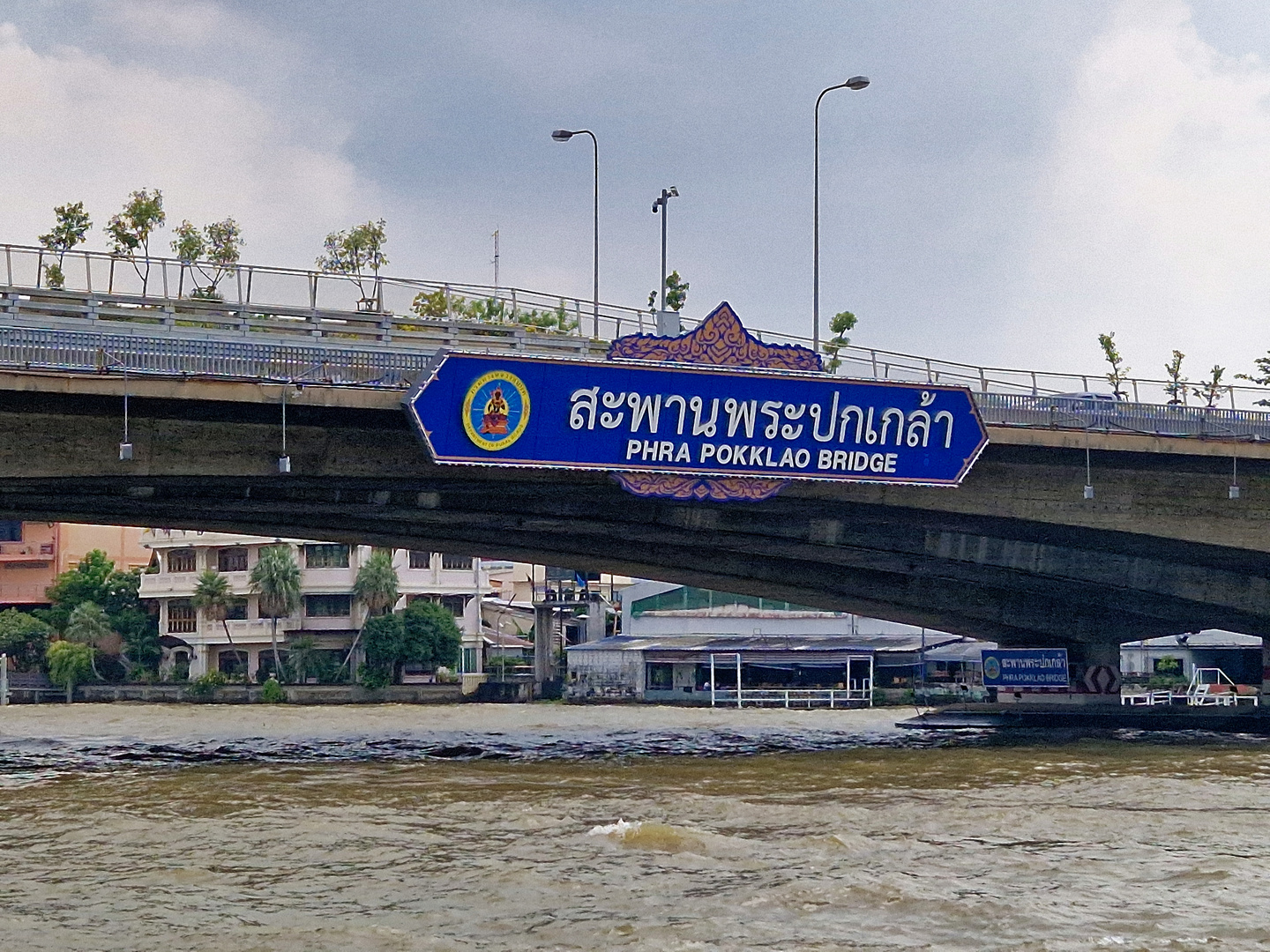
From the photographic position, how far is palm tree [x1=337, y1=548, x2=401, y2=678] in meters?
94.5

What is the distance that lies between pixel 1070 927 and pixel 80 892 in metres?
13.2

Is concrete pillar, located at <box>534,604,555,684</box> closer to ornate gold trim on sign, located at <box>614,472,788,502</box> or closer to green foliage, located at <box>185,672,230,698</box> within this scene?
green foliage, located at <box>185,672,230,698</box>

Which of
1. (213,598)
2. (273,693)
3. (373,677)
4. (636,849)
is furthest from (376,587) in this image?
(636,849)

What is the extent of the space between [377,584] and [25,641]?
24815mm

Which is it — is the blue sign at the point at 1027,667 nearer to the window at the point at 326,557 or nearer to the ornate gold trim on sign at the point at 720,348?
the ornate gold trim on sign at the point at 720,348

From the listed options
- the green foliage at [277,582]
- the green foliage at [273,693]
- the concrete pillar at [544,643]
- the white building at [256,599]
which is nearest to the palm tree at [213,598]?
the white building at [256,599]

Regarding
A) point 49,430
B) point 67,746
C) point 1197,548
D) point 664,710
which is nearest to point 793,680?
point 664,710

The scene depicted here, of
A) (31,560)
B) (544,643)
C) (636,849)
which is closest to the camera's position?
(636,849)

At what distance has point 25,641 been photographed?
99.8m

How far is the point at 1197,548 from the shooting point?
163 ft

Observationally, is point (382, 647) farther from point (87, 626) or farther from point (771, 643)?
point (771, 643)

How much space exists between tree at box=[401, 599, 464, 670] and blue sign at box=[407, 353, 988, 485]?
53.8 m

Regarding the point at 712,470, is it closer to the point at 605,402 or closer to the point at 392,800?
the point at 605,402

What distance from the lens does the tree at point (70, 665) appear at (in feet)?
313
